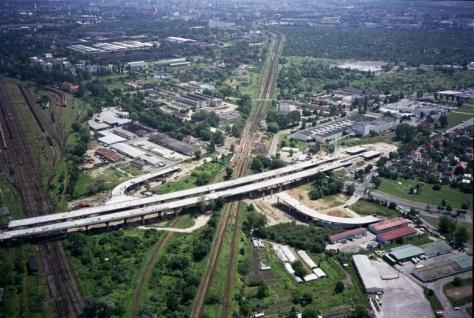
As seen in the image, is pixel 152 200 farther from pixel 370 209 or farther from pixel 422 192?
pixel 422 192

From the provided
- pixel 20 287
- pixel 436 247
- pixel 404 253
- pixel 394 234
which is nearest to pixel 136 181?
pixel 20 287

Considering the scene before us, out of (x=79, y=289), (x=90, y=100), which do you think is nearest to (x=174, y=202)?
(x=79, y=289)

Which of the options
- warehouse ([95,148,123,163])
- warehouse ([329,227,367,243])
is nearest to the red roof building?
warehouse ([329,227,367,243])

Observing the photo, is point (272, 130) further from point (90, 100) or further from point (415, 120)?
point (90, 100)

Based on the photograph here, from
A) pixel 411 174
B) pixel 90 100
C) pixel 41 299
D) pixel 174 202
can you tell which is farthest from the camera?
pixel 90 100

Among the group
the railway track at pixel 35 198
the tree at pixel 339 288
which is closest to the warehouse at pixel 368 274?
the tree at pixel 339 288

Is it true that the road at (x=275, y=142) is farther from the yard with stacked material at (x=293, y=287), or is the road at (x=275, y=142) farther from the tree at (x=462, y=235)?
the tree at (x=462, y=235)
